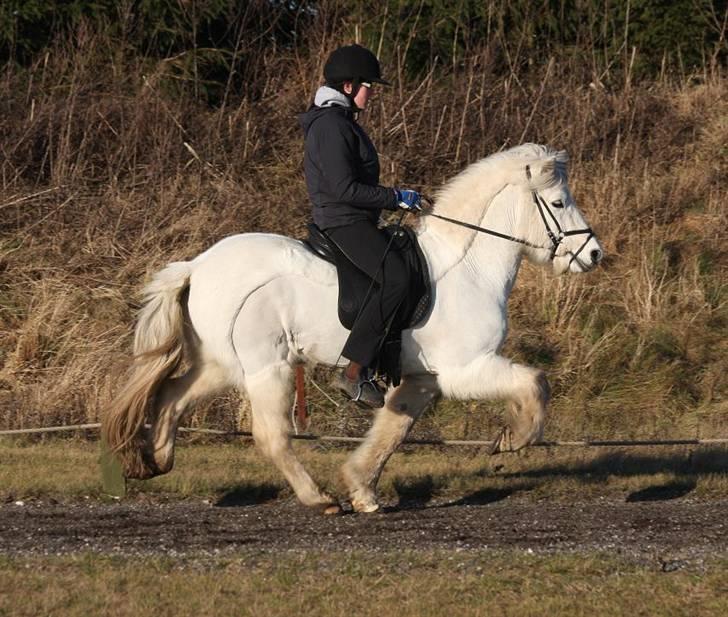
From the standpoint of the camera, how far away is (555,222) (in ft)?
26.7

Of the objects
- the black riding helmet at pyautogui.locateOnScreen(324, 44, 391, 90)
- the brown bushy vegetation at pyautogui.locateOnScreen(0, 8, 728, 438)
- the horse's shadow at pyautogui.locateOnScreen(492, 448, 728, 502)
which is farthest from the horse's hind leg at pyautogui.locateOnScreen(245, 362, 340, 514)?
the brown bushy vegetation at pyautogui.locateOnScreen(0, 8, 728, 438)

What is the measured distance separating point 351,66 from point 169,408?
2361 mm

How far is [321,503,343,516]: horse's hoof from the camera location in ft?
25.8

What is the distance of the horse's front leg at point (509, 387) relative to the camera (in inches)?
303

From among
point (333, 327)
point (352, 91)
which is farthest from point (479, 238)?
point (352, 91)

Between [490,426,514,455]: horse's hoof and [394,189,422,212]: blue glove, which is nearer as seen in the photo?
[394,189,422,212]: blue glove

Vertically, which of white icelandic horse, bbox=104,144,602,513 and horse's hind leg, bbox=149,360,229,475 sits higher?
white icelandic horse, bbox=104,144,602,513

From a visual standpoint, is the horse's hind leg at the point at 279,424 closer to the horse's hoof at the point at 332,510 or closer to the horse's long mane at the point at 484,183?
the horse's hoof at the point at 332,510

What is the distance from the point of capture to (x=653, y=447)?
10.7 metres

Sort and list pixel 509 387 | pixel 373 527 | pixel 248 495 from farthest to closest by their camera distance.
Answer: pixel 248 495 < pixel 509 387 < pixel 373 527

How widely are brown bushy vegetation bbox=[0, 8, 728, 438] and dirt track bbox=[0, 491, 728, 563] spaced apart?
274 cm

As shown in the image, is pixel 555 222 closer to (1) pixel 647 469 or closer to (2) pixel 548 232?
(2) pixel 548 232

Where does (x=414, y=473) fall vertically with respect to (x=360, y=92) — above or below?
below

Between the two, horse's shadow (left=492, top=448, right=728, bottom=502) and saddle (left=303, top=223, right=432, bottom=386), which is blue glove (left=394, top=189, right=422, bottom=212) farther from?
horse's shadow (left=492, top=448, right=728, bottom=502)
